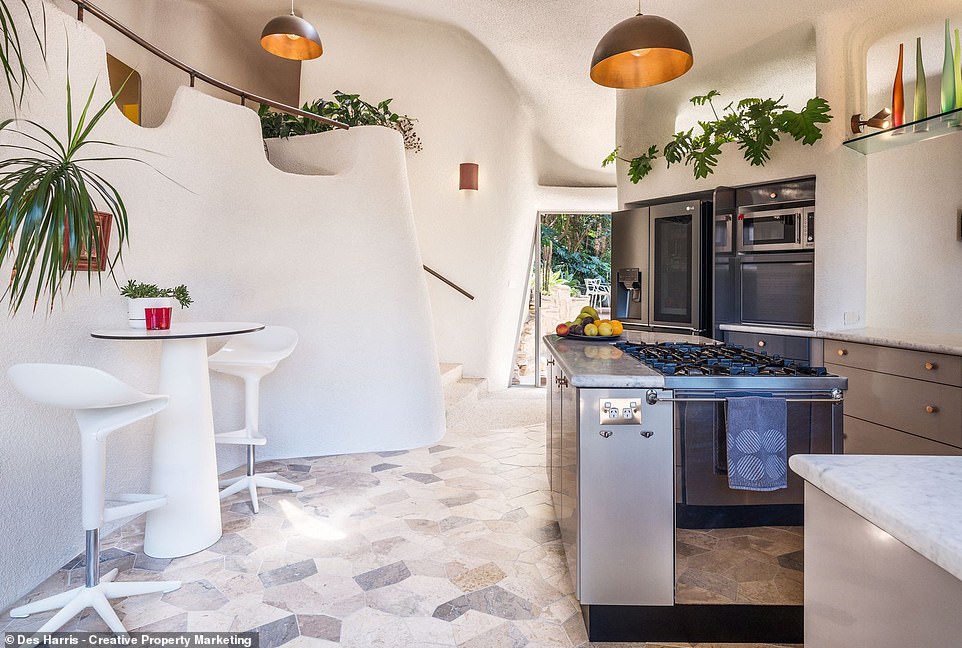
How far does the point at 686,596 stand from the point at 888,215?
3.28 metres

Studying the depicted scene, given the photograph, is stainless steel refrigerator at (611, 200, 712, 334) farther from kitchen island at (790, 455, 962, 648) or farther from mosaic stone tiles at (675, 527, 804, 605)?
kitchen island at (790, 455, 962, 648)

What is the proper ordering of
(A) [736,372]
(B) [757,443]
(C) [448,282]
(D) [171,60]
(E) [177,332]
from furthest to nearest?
(C) [448,282]
(D) [171,60]
(E) [177,332]
(A) [736,372]
(B) [757,443]

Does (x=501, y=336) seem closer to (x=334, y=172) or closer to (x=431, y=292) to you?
(x=431, y=292)

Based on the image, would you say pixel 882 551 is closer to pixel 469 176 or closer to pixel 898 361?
pixel 898 361

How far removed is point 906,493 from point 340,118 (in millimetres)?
4885

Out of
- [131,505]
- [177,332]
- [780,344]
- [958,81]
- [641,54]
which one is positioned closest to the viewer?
[131,505]

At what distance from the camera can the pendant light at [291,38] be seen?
3.50 m

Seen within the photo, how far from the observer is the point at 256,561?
2.46 meters

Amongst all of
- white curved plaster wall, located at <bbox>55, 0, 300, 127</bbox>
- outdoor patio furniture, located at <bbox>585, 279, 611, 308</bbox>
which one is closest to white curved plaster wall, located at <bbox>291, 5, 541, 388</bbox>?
white curved plaster wall, located at <bbox>55, 0, 300, 127</bbox>

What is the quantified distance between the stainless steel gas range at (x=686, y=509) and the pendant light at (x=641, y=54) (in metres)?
1.39

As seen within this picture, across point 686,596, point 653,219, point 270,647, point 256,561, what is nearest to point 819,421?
point 686,596

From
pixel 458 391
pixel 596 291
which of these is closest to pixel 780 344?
pixel 458 391

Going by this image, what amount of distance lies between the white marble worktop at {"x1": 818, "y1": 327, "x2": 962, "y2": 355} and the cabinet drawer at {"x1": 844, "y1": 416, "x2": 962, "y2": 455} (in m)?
0.46

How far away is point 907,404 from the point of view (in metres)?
2.97
